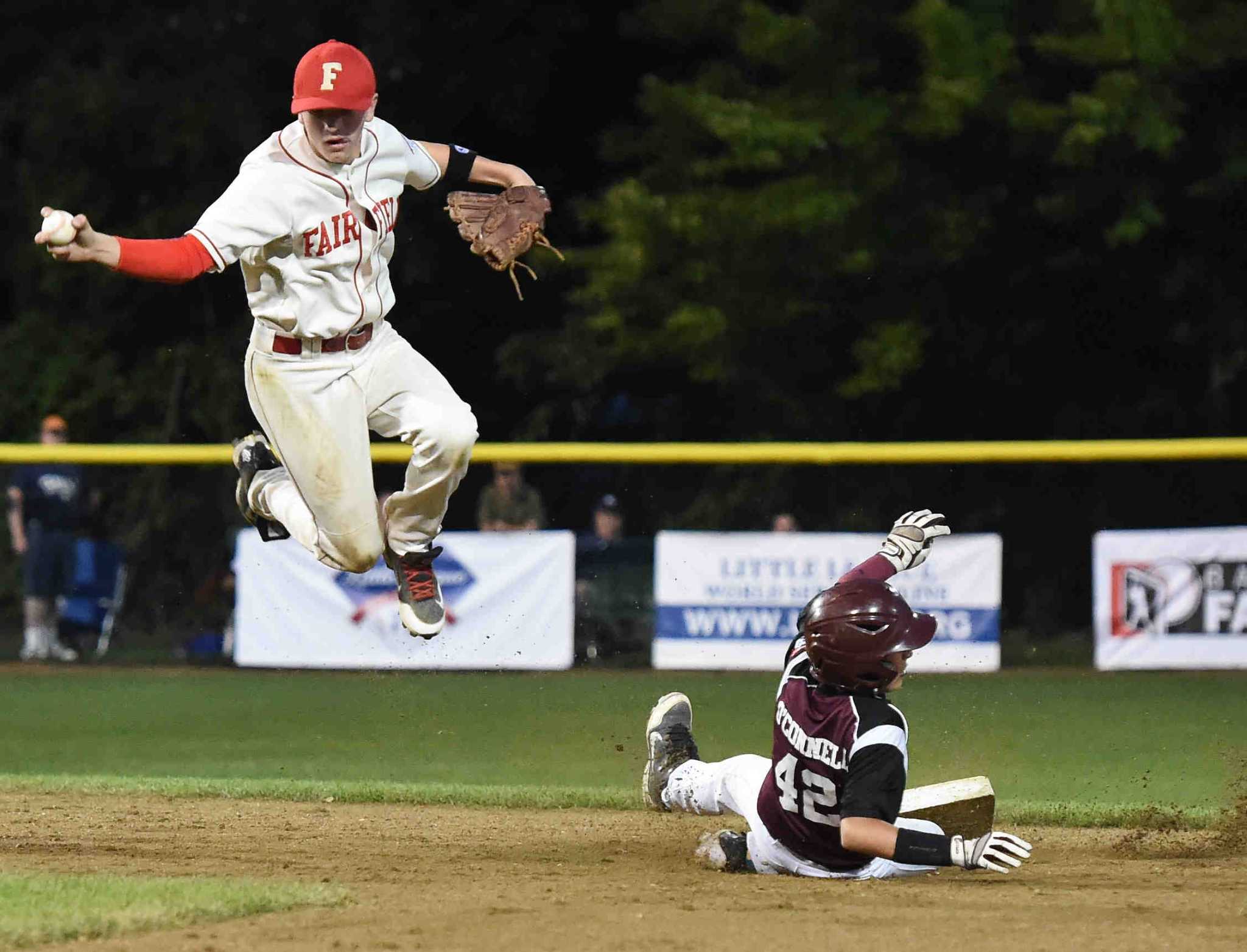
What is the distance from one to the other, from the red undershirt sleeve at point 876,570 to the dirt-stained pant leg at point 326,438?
1.83 metres

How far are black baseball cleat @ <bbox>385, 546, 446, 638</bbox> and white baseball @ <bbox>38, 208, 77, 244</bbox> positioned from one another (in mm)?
2108

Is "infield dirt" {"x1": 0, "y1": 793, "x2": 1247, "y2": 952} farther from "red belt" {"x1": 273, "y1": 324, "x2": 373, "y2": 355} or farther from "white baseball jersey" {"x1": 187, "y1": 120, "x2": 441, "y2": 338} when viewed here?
"white baseball jersey" {"x1": 187, "y1": 120, "x2": 441, "y2": 338}

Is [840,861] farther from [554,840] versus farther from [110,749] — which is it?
[110,749]

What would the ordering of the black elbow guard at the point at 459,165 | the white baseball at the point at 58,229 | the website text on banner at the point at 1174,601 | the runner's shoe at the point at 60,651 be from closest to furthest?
1. the white baseball at the point at 58,229
2. the black elbow guard at the point at 459,165
3. the website text on banner at the point at 1174,601
4. the runner's shoe at the point at 60,651

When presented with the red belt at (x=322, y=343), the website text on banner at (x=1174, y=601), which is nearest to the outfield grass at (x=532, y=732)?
the website text on banner at (x=1174, y=601)

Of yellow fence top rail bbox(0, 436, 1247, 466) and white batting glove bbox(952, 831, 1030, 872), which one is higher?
yellow fence top rail bbox(0, 436, 1247, 466)

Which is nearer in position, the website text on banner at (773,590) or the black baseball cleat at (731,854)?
the black baseball cleat at (731,854)

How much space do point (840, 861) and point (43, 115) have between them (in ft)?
48.3

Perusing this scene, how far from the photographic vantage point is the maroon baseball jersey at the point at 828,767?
607cm

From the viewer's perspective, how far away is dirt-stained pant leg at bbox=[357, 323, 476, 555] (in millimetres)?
7145

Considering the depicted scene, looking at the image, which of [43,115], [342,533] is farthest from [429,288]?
[342,533]

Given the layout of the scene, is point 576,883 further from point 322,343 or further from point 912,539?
point 322,343

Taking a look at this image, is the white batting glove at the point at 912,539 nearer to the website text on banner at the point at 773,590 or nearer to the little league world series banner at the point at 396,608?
the website text on banner at the point at 773,590

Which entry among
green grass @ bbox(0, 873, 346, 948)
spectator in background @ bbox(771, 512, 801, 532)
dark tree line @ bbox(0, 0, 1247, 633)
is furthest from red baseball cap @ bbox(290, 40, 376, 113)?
dark tree line @ bbox(0, 0, 1247, 633)
